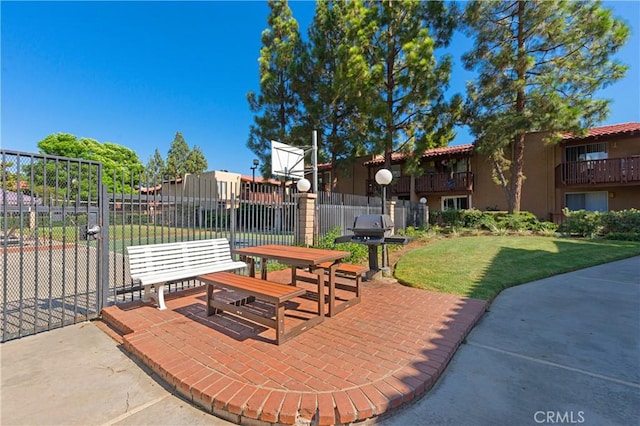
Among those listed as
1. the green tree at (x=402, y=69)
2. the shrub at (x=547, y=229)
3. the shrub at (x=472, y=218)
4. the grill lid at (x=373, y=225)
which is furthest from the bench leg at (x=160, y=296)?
the shrub at (x=547, y=229)

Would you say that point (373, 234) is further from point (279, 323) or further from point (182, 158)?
point (182, 158)

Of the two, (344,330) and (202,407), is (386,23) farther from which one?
(202,407)

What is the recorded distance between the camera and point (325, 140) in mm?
19984

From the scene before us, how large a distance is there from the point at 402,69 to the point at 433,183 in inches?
344

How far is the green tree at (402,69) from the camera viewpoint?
52.0 feet

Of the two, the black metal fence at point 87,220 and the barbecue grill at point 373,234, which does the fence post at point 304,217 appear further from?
the barbecue grill at point 373,234

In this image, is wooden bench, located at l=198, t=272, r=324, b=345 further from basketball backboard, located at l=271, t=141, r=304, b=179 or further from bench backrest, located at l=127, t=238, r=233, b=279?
basketball backboard, located at l=271, t=141, r=304, b=179

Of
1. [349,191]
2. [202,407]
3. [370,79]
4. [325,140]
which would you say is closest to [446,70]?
[370,79]

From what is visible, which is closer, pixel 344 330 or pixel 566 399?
pixel 566 399

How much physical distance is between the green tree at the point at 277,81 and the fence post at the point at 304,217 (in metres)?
11.1

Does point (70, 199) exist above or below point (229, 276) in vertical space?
above

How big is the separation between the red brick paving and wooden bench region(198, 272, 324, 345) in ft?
0.46

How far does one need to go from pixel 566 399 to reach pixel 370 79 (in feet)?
53.3

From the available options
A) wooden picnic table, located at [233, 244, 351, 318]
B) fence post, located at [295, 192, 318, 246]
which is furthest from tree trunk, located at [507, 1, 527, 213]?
wooden picnic table, located at [233, 244, 351, 318]
